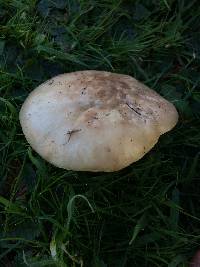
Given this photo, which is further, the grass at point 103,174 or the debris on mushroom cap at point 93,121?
the grass at point 103,174

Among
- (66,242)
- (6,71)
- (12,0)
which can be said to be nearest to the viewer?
(66,242)

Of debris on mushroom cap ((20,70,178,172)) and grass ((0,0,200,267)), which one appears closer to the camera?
debris on mushroom cap ((20,70,178,172))

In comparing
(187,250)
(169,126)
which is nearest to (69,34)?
(169,126)

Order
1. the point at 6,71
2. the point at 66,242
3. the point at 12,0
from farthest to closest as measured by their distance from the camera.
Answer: the point at 12,0
the point at 6,71
the point at 66,242

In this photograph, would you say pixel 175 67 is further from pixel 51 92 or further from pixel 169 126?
pixel 51 92
